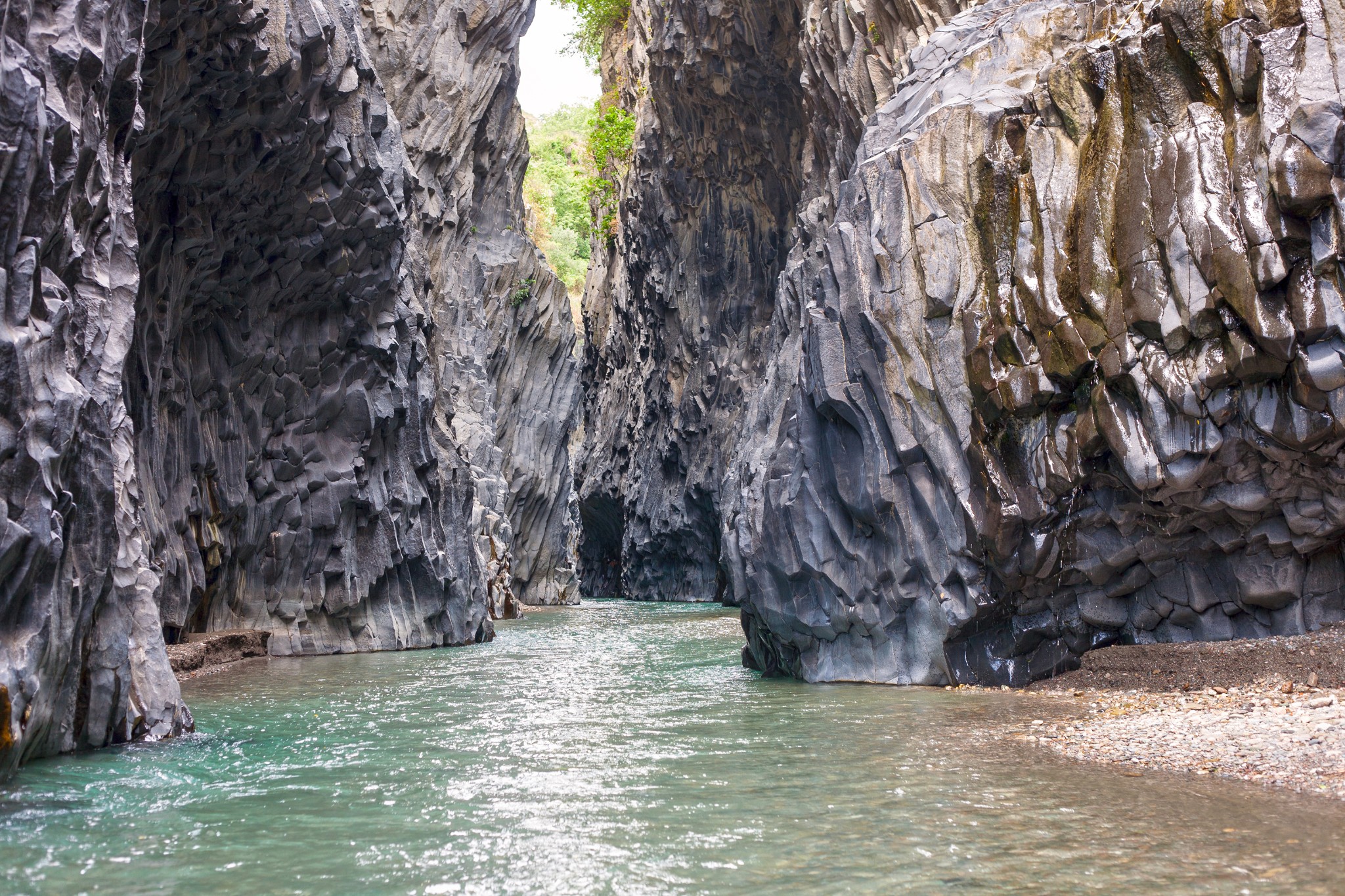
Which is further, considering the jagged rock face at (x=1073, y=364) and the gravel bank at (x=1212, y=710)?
the jagged rock face at (x=1073, y=364)

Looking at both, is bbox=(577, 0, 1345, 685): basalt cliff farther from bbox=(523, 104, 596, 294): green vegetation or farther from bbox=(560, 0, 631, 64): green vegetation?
bbox=(523, 104, 596, 294): green vegetation

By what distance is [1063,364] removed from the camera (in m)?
11.9

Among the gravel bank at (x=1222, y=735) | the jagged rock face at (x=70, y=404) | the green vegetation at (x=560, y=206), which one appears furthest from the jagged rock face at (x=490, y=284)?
the green vegetation at (x=560, y=206)

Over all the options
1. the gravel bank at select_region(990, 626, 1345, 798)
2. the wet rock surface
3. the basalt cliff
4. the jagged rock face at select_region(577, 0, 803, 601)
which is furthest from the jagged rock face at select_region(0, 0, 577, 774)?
the gravel bank at select_region(990, 626, 1345, 798)

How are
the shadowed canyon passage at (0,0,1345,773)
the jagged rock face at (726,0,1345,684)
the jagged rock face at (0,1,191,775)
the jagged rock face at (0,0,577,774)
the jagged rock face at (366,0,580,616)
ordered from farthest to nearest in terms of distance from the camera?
the jagged rock face at (366,0,580,616) → the jagged rock face at (726,0,1345,684) → the shadowed canyon passage at (0,0,1345,773) → the jagged rock face at (0,0,577,774) → the jagged rock face at (0,1,191,775)

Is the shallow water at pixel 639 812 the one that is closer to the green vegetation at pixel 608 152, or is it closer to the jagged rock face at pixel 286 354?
the jagged rock face at pixel 286 354

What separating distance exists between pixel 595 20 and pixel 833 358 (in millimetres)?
43804

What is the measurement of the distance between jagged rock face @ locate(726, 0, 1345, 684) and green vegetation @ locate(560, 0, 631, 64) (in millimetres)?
36559

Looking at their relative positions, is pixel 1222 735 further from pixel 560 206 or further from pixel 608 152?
pixel 560 206

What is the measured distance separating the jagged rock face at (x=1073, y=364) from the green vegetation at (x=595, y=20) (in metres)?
36.6

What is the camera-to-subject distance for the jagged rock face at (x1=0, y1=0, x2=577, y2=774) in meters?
7.77

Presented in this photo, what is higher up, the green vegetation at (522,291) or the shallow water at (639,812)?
the green vegetation at (522,291)

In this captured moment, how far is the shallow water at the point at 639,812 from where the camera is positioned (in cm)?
521

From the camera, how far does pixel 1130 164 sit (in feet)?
39.2
